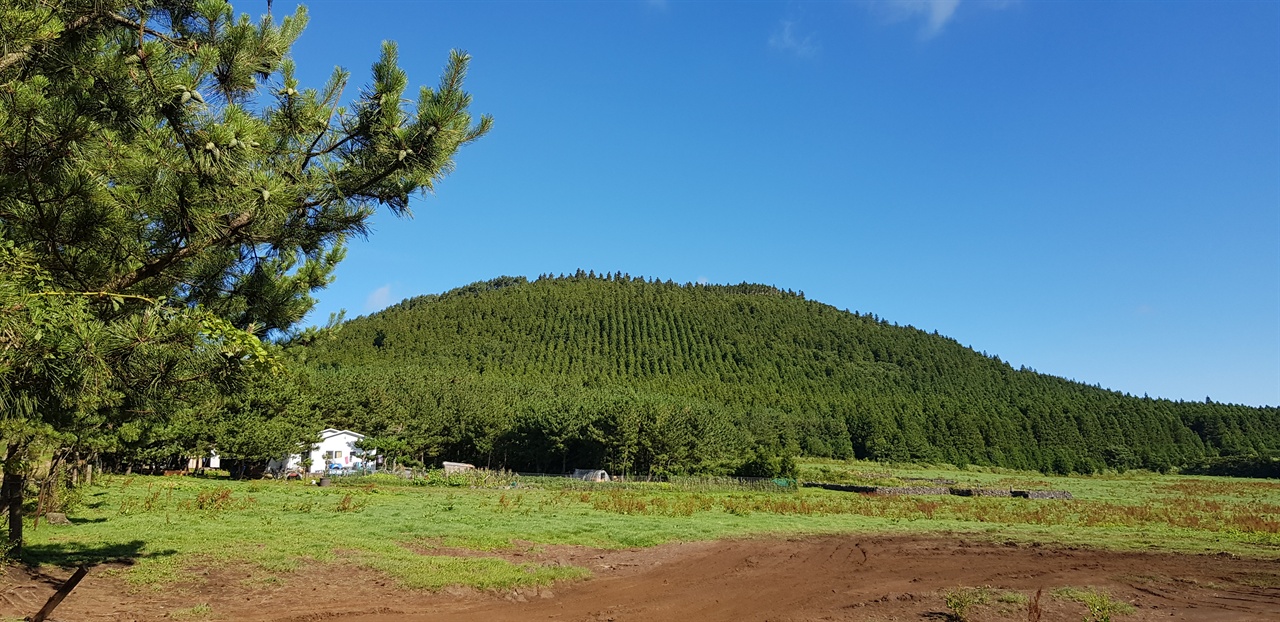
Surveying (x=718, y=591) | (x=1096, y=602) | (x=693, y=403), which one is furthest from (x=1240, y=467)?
(x=718, y=591)

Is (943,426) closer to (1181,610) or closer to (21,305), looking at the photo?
(1181,610)

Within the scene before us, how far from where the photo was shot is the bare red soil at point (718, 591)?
9.28 meters

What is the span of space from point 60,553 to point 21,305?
35.4ft

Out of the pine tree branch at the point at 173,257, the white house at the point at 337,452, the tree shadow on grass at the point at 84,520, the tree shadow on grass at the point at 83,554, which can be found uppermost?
the pine tree branch at the point at 173,257

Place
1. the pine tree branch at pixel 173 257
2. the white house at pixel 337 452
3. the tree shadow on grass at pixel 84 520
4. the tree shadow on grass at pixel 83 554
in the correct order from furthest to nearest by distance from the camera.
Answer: the white house at pixel 337 452, the tree shadow on grass at pixel 84 520, the tree shadow on grass at pixel 83 554, the pine tree branch at pixel 173 257

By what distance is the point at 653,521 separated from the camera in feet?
75.0

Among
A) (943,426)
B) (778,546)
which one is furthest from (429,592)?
(943,426)

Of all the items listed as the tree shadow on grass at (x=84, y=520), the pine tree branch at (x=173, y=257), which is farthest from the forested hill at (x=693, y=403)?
the pine tree branch at (x=173, y=257)

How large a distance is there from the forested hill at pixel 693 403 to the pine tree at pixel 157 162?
34.6 ft

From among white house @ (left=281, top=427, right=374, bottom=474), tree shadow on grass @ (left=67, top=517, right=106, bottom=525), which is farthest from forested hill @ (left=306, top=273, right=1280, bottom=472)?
tree shadow on grass @ (left=67, top=517, right=106, bottom=525)

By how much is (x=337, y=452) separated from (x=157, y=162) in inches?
2479

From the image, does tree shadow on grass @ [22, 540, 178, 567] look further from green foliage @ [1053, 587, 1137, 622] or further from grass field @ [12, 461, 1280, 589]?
green foliage @ [1053, 587, 1137, 622]

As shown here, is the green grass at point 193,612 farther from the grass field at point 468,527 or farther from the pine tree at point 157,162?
the pine tree at point 157,162

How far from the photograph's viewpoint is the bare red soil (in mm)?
9281
